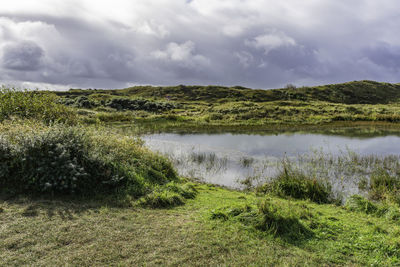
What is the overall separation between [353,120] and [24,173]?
182 feet

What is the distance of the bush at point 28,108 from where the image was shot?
14.8 meters

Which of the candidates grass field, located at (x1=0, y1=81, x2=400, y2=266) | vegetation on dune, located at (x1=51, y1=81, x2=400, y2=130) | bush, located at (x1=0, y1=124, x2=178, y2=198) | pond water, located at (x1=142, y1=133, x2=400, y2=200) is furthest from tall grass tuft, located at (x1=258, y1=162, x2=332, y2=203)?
vegetation on dune, located at (x1=51, y1=81, x2=400, y2=130)

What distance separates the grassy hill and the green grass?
94601 millimetres

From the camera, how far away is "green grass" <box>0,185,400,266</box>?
535cm

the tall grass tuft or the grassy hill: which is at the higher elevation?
the grassy hill

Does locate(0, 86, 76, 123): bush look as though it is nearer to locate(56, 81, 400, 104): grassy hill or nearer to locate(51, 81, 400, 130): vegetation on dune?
locate(51, 81, 400, 130): vegetation on dune

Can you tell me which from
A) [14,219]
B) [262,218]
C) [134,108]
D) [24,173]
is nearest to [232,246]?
[262,218]

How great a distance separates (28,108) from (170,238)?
1377 centimetres

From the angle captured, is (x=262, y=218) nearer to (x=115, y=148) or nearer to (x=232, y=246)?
(x=232, y=246)

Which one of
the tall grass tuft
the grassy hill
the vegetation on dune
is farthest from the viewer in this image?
the grassy hill

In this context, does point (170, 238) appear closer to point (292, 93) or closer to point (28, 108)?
point (28, 108)

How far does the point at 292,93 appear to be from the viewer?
356 ft

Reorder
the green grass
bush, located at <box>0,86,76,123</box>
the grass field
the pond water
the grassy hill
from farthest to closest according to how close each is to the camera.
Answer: the grassy hill, bush, located at <box>0,86,76,123</box>, the pond water, the grass field, the green grass

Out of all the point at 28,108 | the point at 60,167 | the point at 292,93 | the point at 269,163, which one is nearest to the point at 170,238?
the point at 60,167
